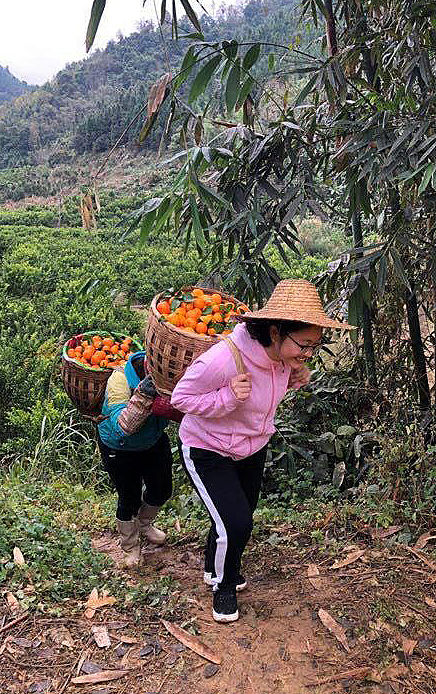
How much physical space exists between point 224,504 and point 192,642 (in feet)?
1.74

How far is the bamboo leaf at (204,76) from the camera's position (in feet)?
9.28

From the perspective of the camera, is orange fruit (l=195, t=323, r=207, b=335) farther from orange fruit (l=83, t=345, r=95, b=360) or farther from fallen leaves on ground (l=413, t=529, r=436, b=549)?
fallen leaves on ground (l=413, t=529, r=436, b=549)

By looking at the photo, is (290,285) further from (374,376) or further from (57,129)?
(57,129)

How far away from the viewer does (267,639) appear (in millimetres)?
2535

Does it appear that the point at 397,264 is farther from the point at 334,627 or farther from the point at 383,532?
the point at 334,627

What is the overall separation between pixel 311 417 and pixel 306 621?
6.01ft

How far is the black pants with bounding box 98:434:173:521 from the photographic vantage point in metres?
3.03

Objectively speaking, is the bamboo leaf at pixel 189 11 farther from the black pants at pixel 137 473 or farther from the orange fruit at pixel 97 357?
the black pants at pixel 137 473

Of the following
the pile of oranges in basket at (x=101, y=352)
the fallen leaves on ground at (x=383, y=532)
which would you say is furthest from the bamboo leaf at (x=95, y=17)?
the fallen leaves on ground at (x=383, y=532)

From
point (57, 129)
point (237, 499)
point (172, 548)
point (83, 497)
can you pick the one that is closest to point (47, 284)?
point (83, 497)

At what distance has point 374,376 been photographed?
4.18 m

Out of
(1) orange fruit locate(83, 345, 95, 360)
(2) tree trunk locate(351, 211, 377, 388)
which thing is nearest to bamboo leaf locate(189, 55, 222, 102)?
(1) orange fruit locate(83, 345, 95, 360)

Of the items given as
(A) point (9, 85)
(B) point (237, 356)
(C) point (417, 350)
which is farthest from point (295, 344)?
(A) point (9, 85)

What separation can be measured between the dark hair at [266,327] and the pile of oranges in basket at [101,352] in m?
0.84
